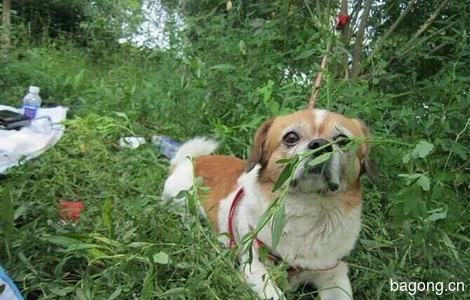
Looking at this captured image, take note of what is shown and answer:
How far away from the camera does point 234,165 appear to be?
3.21 m

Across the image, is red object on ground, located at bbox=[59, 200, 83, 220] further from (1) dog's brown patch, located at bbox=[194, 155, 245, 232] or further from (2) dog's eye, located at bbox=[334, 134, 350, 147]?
(2) dog's eye, located at bbox=[334, 134, 350, 147]

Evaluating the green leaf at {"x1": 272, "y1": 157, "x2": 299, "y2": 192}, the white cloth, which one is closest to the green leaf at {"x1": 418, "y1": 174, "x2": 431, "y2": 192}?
the green leaf at {"x1": 272, "y1": 157, "x2": 299, "y2": 192}

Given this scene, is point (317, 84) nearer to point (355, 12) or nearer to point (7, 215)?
point (355, 12)

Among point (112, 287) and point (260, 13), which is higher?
point (260, 13)

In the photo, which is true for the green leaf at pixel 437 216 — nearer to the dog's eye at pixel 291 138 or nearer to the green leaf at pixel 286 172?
the green leaf at pixel 286 172

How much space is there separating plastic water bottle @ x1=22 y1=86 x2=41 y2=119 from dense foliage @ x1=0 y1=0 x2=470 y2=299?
0.32m

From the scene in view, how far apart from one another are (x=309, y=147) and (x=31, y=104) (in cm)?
307

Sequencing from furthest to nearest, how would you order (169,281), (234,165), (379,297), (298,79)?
1. (298,79)
2. (234,165)
3. (379,297)
4. (169,281)

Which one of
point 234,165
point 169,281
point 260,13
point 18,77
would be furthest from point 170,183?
point 18,77

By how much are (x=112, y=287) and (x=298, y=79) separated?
8.37ft

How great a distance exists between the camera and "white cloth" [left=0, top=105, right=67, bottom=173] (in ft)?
11.1

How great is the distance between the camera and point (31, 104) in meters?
4.53

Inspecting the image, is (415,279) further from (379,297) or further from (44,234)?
(44,234)

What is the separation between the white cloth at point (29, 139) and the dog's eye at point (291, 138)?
1556 millimetres
